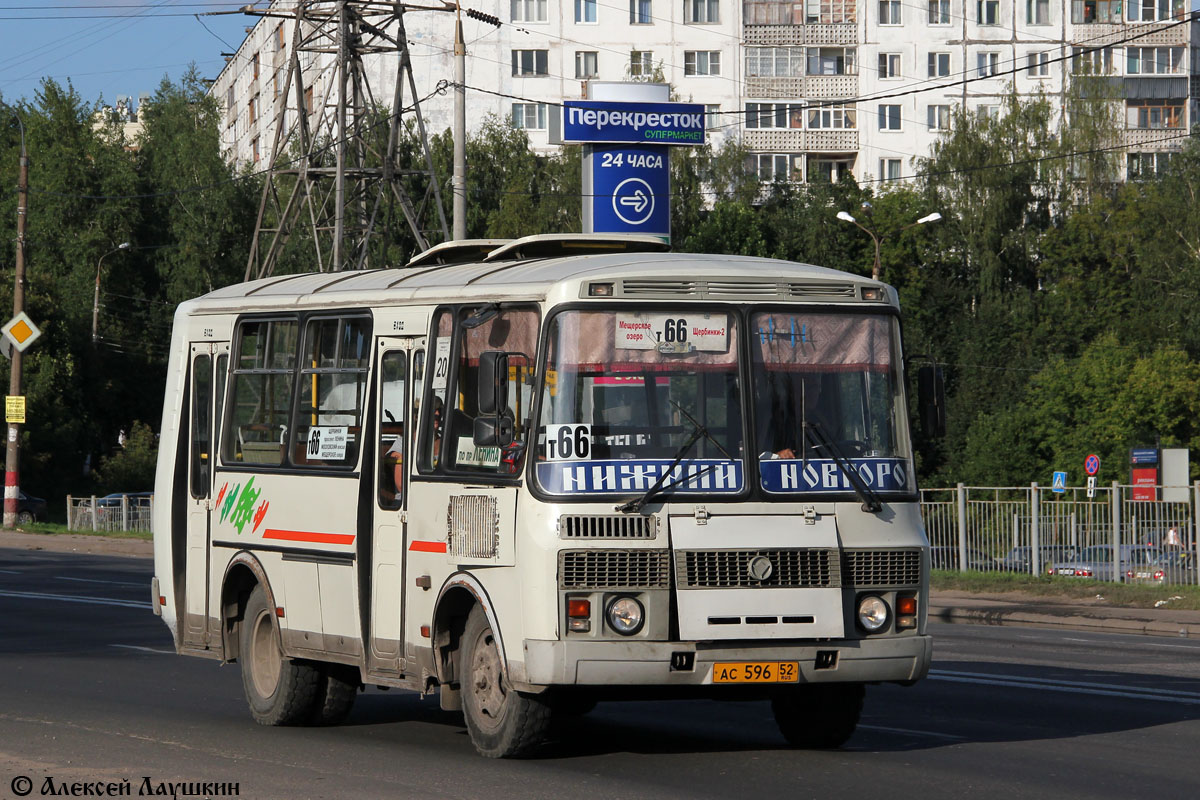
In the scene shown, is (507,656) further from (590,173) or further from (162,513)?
(590,173)

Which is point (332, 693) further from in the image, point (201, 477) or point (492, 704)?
point (492, 704)

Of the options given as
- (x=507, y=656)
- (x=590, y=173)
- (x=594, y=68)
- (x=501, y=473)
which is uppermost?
(x=594, y=68)

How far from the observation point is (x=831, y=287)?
10.2m

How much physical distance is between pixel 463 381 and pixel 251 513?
8.23 feet

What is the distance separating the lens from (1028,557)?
2802cm

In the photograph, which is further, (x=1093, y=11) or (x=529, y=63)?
(x=1093, y=11)

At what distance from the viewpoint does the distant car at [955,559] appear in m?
28.5

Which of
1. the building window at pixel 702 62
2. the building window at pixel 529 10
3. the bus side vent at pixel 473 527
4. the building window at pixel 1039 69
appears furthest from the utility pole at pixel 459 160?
the building window at pixel 1039 69

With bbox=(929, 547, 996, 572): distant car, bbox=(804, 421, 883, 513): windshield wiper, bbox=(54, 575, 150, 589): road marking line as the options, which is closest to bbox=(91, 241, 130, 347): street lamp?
bbox=(54, 575, 150, 589): road marking line

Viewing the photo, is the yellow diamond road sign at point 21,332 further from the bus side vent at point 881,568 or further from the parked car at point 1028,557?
the bus side vent at point 881,568

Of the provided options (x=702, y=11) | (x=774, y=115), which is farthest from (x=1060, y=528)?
(x=702, y=11)

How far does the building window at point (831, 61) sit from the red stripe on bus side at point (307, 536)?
263ft

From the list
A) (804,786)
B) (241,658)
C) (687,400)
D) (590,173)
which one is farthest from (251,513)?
(590,173)

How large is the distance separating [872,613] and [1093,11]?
284 ft
